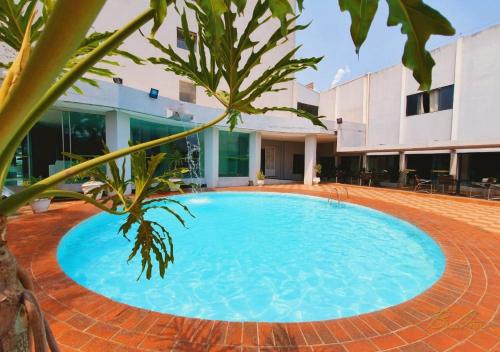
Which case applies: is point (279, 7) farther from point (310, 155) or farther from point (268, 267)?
point (310, 155)

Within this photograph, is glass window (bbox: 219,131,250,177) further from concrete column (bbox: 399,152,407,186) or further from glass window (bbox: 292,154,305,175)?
concrete column (bbox: 399,152,407,186)

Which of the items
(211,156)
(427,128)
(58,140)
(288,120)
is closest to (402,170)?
(427,128)

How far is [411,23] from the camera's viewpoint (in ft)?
3.16

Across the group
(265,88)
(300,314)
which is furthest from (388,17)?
(300,314)

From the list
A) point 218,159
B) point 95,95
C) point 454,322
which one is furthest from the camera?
point 218,159

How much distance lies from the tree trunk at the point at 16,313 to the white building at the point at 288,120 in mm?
8062

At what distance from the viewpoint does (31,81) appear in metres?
0.52

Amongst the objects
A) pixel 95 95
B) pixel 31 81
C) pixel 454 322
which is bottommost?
pixel 454 322

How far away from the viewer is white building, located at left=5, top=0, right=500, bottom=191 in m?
10.4

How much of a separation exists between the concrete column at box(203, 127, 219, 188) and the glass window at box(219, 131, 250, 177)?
103 cm

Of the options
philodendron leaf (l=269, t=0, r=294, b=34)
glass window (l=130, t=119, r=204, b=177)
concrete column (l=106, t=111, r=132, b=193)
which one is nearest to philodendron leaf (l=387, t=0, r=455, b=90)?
philodendron leaf (l=269, t=0, r=294, b=34)

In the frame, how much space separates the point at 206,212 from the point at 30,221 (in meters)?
5.31

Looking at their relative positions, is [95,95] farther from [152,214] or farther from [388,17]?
[388,17]

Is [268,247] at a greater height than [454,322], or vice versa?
[454,322]
